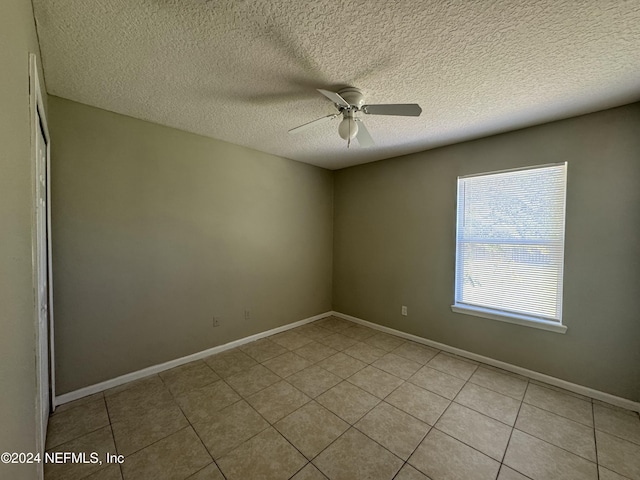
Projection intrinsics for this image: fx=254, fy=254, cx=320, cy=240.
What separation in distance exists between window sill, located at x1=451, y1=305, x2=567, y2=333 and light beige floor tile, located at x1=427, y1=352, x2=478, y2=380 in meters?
0.54

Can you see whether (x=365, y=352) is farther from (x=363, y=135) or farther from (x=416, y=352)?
(x=363, y=135)

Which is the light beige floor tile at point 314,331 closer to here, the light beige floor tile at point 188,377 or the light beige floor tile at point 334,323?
the light beige floor tile at point 334,323

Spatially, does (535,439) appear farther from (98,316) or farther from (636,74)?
(98,316)

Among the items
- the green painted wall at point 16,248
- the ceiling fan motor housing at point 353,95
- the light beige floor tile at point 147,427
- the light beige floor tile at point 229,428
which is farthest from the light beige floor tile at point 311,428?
the ceiling fan motor housing at point 353,95

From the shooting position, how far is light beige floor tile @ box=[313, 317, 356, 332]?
3.89m

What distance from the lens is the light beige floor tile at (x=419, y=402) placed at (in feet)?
6.77

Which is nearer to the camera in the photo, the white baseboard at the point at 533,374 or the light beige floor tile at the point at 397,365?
the white baseboard at the point at 533,374

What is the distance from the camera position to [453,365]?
2830 mm

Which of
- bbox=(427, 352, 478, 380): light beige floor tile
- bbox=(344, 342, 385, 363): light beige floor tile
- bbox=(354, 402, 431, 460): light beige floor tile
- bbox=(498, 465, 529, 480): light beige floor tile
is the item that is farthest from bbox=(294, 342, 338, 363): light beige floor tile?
bbox=(498, 465, 529, 480): light beige floor tile

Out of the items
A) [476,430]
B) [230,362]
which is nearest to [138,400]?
[230,362]

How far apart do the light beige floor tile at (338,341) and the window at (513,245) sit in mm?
1391

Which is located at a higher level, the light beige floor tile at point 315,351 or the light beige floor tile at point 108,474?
the light beige floor tile at point 315,351

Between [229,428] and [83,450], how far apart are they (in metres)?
0.92

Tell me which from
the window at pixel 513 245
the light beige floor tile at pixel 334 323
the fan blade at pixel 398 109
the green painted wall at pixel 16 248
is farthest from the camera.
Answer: the light beige floor tile at pixel 334 323
